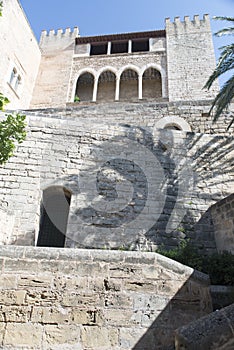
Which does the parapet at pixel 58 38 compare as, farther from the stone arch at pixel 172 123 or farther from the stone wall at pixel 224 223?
the stone wall at pixel 224 223

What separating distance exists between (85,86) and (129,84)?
10.4ft

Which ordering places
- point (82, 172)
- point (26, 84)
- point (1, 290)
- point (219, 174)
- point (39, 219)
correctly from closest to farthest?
point (1, 290) → point (39, 219) → point (82, 172) → point (219, 174) → point (26, 84)

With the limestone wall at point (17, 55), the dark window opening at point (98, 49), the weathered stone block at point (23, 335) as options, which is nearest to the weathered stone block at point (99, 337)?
the weathered stone block at point (23, 335)

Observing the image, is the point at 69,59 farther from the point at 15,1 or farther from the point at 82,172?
the point at 82,172

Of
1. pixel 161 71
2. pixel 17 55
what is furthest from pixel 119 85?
pixel 17 55

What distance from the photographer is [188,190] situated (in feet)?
21.1

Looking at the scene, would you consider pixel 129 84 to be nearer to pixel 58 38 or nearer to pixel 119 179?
pixel 58 38

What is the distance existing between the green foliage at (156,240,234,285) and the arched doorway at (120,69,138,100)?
13.8m

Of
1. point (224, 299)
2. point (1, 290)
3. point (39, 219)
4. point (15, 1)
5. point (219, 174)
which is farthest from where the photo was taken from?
point (15, 1)

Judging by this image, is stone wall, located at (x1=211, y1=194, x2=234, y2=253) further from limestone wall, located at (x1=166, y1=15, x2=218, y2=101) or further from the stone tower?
limestone wall, located at (x1=166, y1=15, x2=218, y2=101)

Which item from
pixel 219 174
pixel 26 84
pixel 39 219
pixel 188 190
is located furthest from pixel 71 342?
pixel 26 84

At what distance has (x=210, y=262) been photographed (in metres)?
4.76

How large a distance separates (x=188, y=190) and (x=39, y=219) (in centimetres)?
369

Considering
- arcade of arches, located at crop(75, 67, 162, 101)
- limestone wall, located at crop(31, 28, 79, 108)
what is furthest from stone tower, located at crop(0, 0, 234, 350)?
arcade of arches, located at crop(75, 67, 162, 101)
